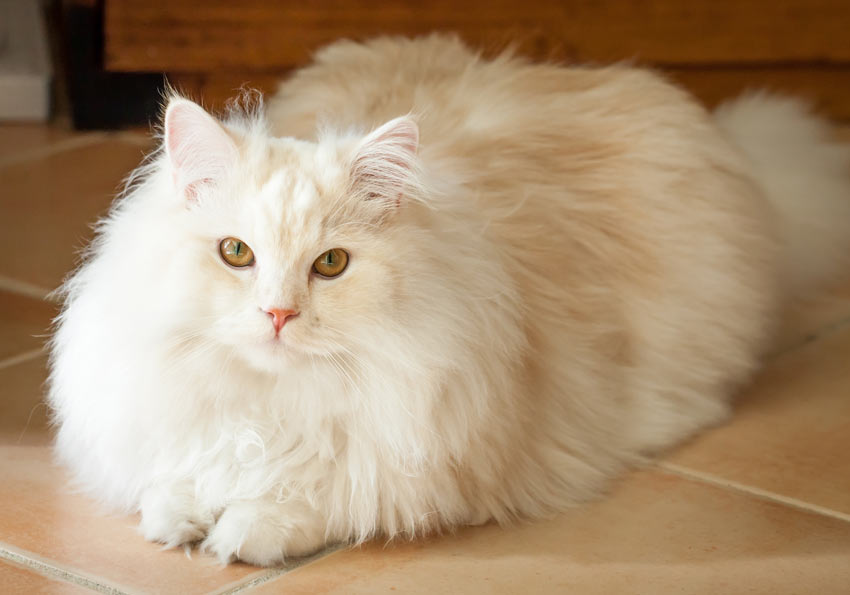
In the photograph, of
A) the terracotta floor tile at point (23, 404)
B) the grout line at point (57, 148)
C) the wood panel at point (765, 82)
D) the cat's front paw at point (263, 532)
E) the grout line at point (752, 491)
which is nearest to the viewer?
the cat's front paw at point (263, 532)

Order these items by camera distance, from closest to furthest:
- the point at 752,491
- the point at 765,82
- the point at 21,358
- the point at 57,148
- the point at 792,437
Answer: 1. the point at 752,491
2. the point at 792,437
3. the point at 21,358
4. the point at 57,148
5. the point at 765,82

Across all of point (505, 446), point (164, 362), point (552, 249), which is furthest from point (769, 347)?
point (164, 362)

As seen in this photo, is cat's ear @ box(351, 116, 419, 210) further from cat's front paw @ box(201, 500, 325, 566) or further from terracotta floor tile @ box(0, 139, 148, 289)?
terracotta floor tile @ box(0, 139, 148, 289)

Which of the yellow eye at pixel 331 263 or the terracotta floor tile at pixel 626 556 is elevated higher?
the yellow eye at pixel 331 263

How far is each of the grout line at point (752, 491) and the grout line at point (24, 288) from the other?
134cm

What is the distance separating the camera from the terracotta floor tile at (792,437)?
1.80 m

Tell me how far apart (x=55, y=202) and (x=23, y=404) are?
3.66 ft

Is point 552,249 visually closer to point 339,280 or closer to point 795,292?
point 339,280

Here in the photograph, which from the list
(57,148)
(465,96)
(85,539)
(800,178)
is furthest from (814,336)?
(57,148)

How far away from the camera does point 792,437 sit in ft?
6.39

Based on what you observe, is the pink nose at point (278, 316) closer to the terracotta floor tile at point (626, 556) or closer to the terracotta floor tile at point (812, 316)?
the terracotta floor tile at point (626, 556)

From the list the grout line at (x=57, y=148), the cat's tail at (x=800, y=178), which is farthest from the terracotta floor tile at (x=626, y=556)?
the grout line at (x=57, y=148)

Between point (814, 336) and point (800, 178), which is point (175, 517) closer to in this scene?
point (814, 336)

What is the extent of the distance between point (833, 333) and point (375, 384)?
130 cm
